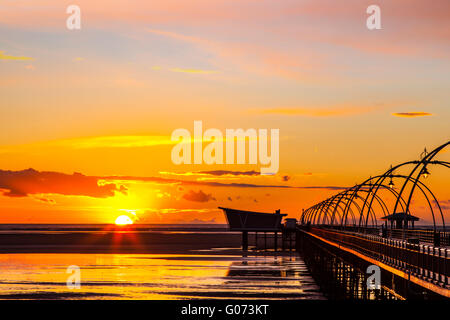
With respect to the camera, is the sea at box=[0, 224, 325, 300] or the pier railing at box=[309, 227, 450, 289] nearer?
the pier railing at box=[309, 227, 450, 289]

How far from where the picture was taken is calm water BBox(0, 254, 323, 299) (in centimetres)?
5534

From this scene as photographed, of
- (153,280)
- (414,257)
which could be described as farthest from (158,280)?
(414,257)

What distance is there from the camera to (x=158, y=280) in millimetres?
67188

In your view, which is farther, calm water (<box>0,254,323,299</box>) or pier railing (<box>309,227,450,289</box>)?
calm water (<box>0,254,323,299</box>)

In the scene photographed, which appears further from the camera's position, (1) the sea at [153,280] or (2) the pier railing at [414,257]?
(1) the sea at [153,280]

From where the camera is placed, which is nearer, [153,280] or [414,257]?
[414,257]

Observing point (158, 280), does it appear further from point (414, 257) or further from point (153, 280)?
point (414, 257)

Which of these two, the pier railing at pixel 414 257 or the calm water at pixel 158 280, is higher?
the pier railing at pixel 414 257

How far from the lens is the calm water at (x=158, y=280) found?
55341 mm

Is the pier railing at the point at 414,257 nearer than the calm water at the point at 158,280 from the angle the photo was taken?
Yes

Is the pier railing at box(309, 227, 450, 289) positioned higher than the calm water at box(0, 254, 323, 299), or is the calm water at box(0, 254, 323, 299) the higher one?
the pier railing at box(309, 227, 450, 289)
